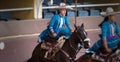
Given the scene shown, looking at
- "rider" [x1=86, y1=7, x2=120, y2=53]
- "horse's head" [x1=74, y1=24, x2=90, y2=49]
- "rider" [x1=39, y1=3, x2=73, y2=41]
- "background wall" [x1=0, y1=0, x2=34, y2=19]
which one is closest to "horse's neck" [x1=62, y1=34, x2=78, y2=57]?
"horse's head" [x1=74, y1=24, x2=90, y2=49]

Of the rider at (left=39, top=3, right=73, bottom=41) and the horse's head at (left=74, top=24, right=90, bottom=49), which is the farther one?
the rider at (left=39, top=3, right=73, bottom=41)

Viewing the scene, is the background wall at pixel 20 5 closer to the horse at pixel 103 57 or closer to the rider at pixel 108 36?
the rider at pixel 108 36

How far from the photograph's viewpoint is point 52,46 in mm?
8414

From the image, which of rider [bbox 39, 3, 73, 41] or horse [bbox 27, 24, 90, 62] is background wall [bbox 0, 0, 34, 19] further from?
horse [bbox 27, 24, 90, 62]

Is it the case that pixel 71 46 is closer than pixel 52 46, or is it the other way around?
pixel 71 46

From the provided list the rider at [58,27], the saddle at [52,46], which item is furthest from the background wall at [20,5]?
the saddle at [52,46]

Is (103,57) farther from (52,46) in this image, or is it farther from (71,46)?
(52,46)

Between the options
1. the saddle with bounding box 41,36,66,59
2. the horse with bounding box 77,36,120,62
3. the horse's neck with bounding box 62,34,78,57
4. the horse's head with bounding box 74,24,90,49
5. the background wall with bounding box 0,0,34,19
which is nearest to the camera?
the horse with bounding box 77,36,120,62

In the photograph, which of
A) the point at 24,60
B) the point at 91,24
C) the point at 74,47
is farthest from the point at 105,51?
the point at 91,24

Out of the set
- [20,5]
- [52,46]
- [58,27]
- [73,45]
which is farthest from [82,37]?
[20,5]

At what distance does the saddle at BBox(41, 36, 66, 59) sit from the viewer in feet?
26.8

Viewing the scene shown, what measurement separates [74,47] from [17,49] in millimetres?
2624

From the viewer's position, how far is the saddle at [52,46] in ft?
26.8

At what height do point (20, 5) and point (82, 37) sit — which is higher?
point (82, 37)
